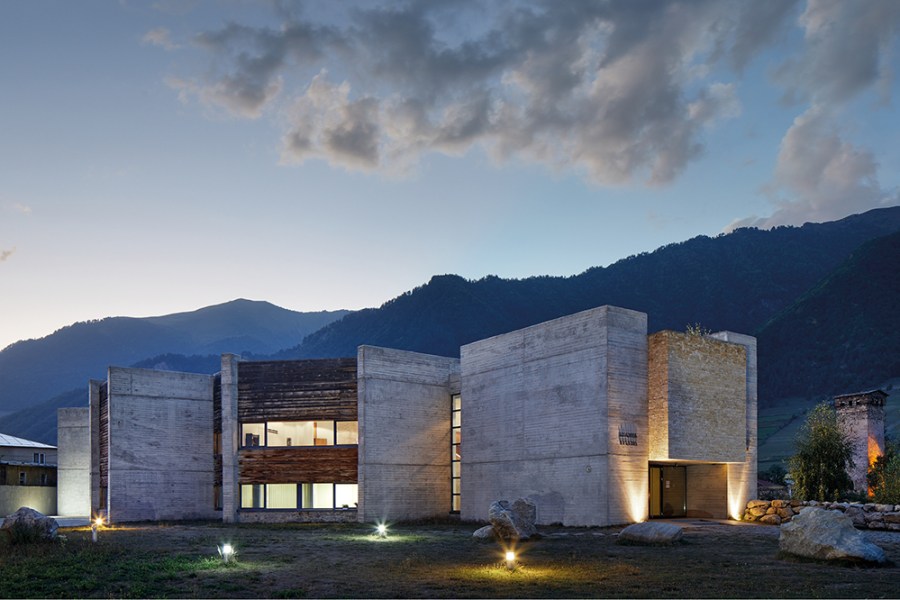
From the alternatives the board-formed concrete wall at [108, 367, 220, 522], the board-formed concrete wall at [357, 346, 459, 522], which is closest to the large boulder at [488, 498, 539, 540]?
the board-formed concrete wall at [357, 346, 459, 522]

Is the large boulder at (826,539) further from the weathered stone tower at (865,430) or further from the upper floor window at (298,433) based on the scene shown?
the weathered stone tower at (865,430)

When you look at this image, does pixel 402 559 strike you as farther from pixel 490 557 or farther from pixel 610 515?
pixel 610 515

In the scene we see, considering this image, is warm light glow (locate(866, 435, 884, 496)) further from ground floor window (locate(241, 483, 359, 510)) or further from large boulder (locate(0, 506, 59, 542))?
large boulder (locate(0, 506, 59, 542))

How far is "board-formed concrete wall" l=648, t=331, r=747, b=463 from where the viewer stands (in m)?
33.4

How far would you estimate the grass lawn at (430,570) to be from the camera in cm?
1548

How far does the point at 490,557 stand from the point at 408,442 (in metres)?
21.1

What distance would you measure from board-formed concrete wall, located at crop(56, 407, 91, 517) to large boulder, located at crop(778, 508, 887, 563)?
5984 centimetres

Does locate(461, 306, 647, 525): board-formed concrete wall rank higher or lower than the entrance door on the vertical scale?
higher

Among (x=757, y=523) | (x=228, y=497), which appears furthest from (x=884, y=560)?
(x=228, y=497)

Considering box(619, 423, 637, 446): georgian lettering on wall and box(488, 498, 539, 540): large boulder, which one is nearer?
box(488, 498, 539, 540): large boulder

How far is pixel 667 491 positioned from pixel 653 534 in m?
14.2

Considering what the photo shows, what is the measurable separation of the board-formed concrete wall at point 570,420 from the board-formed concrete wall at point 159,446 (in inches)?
764

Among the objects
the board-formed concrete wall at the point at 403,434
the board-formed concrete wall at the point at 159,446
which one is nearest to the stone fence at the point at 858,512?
the board-formed concrete wall at the point at 403,434

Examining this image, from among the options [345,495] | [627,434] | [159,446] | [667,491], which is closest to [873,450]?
[667,491]
